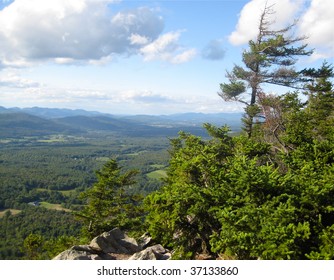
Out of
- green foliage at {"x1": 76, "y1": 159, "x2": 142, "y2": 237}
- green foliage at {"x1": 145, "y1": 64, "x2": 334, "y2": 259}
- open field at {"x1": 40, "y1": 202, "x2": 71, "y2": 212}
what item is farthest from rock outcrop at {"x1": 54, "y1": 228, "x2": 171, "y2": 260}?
open field at {"x1": 40, "y1": 202, "x2": 71, "y2": 212}

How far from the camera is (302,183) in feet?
43.5

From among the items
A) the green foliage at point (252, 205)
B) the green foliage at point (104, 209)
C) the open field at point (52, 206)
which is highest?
the green foliage at point (252, 205)

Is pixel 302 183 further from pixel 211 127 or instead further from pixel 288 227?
pixel 211 127

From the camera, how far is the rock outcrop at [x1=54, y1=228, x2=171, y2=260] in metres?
14.7

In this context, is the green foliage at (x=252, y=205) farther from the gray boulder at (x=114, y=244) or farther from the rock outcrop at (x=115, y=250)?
the gray boulder at (x=114, y=244)

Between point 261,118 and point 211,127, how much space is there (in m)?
6.60

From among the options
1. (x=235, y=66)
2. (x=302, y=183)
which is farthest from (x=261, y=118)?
(x=302, y=183)

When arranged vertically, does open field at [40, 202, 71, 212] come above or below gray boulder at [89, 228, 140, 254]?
below

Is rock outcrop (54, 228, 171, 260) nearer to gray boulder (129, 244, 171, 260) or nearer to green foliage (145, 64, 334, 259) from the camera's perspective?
gray boulder (129, 244, 171, 260)

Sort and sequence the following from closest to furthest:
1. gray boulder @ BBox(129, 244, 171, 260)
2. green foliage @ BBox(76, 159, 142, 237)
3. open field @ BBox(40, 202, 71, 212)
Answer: gray boulder @ BBox(129, 244, 171, 260), green foliage @ BBox(76, 159, 142, 237), open field @ BBox(40, 202, 71, 212)

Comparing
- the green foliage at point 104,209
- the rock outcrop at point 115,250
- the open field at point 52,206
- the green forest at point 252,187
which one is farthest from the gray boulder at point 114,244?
the open field at point 52,206

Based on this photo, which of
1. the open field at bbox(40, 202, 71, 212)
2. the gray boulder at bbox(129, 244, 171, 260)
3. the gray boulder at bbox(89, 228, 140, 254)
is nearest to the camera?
the gray boulder at bbox(129, 244, 171, 260)

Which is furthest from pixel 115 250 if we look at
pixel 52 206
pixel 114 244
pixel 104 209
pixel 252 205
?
pixel 52 206

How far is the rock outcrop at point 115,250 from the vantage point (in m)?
14.7
